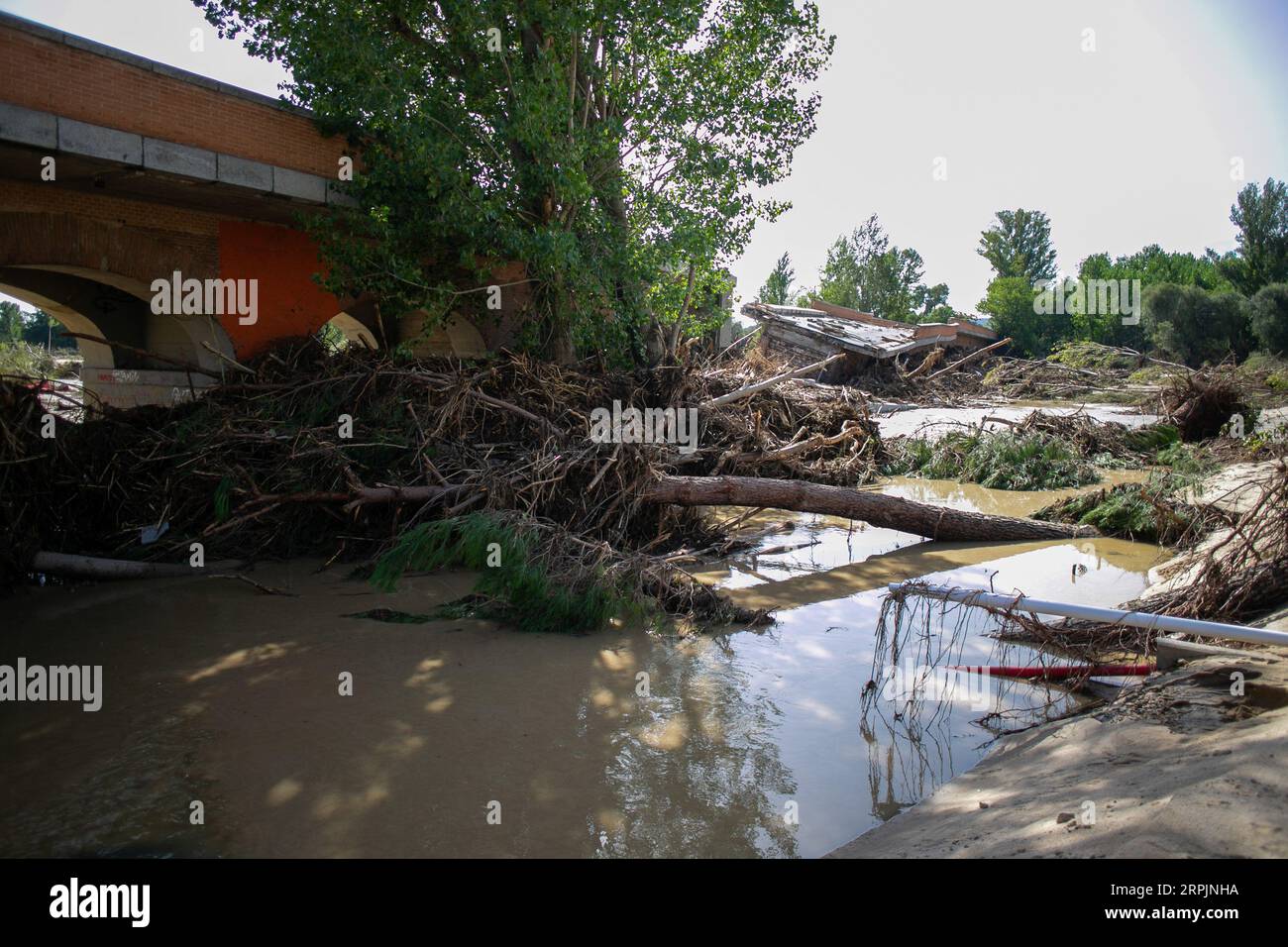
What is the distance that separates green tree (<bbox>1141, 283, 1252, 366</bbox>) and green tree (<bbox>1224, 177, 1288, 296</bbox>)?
331cm

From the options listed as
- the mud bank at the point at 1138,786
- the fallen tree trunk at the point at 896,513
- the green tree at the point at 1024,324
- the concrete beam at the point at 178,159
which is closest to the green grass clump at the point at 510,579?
the fallen tree trunk at the point at 896,513

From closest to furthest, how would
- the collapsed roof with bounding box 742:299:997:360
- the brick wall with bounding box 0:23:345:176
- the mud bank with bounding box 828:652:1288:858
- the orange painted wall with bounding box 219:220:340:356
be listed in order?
the mud bank with bounding box 828:652:1288:858, the brick wall with bounding box 0:23:345:176, the orange painted wall with bounding box 219:220:340:356, the collapsed roof with bounding box 742:299:997:360

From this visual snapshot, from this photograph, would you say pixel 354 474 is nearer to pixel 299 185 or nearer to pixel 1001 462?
pixel 299 185

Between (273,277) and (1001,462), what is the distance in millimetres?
11879

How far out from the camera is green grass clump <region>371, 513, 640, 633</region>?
22.2ft

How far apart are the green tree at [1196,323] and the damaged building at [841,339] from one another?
1274cm

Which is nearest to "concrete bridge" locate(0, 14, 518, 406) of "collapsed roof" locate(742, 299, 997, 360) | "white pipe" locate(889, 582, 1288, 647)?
"white pipe" locate(889, 582, 1288, 647)

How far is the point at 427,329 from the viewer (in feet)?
38.4

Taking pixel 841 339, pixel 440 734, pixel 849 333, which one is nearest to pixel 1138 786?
pixel 440 734

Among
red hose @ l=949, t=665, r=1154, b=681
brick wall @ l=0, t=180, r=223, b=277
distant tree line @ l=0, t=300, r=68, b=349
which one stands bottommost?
red hose @ l=949, t=665, r=1154, b=681

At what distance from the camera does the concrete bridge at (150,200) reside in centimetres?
856

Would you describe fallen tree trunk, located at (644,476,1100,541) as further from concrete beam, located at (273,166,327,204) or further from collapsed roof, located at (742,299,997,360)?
collapsed roof, located at (742,299,997,360)
